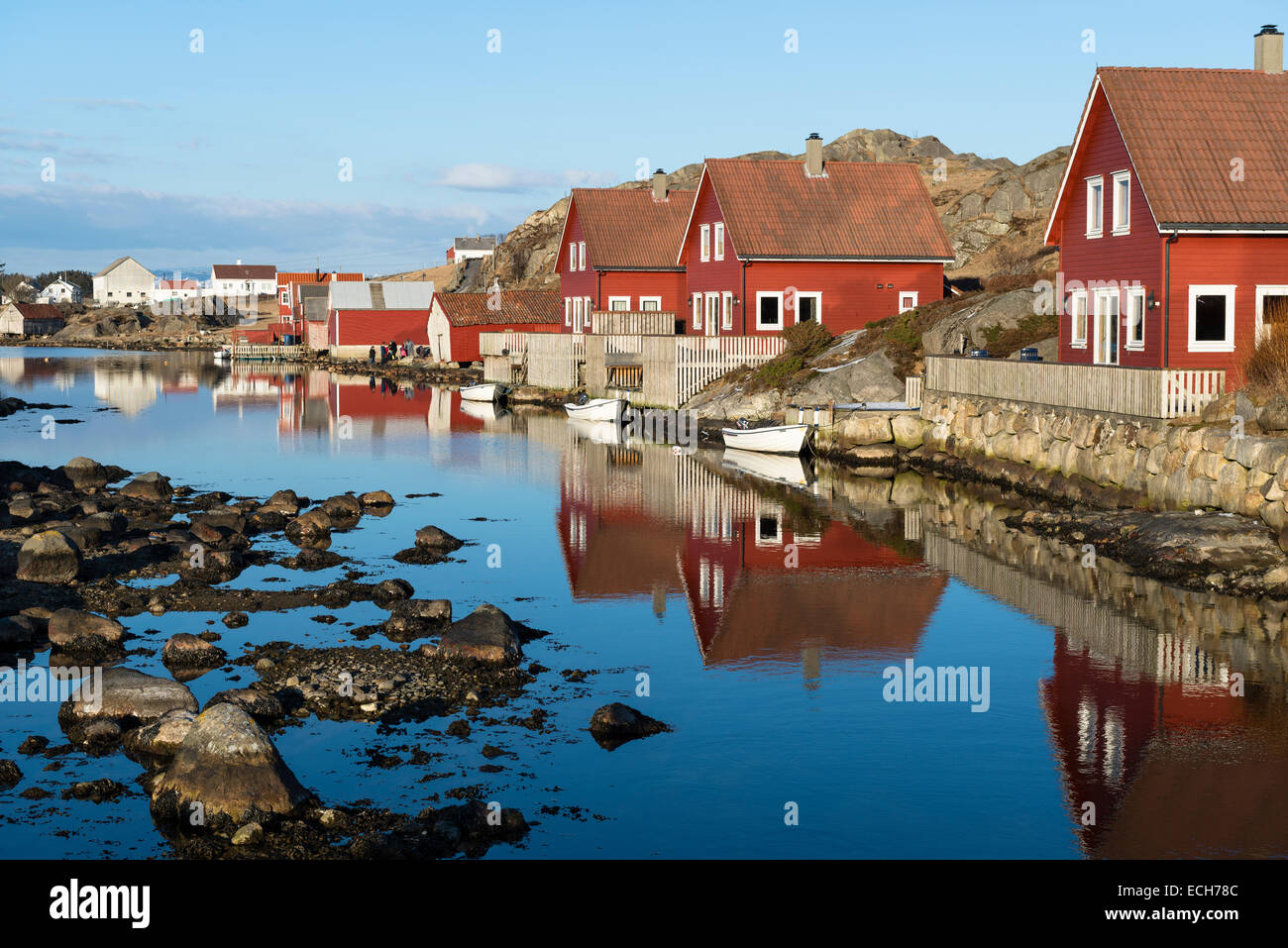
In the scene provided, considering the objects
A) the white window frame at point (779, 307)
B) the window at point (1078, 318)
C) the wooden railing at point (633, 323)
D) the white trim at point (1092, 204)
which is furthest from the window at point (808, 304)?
the white trim at point (1092, 204)

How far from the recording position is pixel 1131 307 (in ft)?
104

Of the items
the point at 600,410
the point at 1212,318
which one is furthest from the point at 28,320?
the point at 1212,318

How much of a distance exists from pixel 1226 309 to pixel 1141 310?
75.9 inches

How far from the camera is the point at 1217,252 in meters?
29.8

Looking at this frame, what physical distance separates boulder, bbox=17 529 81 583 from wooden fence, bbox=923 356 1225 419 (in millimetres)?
20422

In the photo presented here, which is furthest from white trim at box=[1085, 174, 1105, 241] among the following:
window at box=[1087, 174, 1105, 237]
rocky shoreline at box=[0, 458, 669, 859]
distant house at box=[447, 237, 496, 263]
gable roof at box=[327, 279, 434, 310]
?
distant house at box=[447, 237, 496, 263]

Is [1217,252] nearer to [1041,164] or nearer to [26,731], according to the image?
[26,731]

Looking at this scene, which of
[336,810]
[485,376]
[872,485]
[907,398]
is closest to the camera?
[336,810]

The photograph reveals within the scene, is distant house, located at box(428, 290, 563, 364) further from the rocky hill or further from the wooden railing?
the wooden railing

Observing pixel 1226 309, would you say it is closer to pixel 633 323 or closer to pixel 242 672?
pixel 242 672

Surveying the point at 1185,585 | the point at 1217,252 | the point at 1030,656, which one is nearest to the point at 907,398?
the point at 1217,252

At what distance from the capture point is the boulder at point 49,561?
886 inches

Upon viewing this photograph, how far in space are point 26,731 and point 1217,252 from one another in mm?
25819

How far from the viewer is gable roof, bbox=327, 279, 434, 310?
3927 inches
